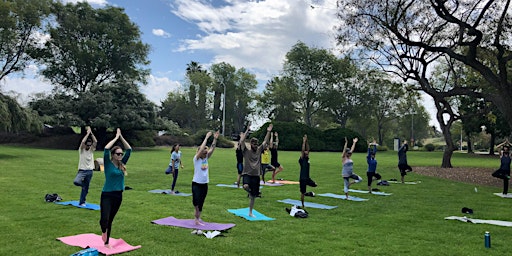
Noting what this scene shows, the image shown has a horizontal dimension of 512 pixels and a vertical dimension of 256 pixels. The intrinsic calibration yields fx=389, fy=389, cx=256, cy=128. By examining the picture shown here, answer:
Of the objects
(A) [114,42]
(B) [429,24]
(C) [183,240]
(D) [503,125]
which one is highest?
(A) [114,42]

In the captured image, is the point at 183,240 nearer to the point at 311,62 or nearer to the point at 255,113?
the point at 311,62

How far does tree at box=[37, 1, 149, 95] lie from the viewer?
45688 mm

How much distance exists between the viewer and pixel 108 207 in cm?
692

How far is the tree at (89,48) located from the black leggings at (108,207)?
133 feet

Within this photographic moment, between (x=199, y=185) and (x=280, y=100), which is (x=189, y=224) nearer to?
(x=199, y=185)

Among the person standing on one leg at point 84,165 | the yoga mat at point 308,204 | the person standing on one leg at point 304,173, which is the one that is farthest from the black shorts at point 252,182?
the person standing on one leg at point 84,165

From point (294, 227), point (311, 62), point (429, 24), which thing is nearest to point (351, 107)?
point (311, 62)

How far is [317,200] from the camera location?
1277cm

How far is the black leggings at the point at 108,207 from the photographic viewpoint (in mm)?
6863

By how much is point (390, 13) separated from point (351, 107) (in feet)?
161

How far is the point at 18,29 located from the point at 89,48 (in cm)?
867

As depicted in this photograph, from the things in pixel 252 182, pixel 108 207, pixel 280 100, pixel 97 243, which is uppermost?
pixel 280 100

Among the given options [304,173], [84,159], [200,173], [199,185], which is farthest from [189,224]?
[84,159]

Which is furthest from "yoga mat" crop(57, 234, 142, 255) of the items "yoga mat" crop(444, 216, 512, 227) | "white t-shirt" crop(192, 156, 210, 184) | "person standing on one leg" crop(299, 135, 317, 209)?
"yoga mat" crop(444, 216, 512, 227)
